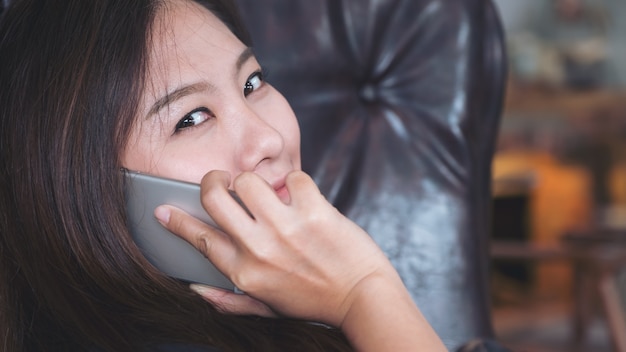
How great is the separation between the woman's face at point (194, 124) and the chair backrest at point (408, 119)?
1.07 feet

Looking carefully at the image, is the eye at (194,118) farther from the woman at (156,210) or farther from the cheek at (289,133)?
the cheek at (289,133)

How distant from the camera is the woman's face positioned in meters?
0.89

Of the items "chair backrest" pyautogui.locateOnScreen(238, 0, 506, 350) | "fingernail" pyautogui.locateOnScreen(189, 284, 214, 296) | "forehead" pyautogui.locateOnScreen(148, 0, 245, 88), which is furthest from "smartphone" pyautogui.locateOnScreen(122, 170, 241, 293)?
"chair backrest" pyautogui.locateOnScreen(238, 0, 506, 350)

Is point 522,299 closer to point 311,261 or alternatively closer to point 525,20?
point 525,20

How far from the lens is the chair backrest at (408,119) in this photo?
1238mm

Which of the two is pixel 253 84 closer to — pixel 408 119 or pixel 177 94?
pixel 177 94

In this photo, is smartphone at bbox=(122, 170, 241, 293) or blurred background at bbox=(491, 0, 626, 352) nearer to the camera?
smartphone at bbox=(122, 170, 241, 293)

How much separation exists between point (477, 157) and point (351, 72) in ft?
0.79

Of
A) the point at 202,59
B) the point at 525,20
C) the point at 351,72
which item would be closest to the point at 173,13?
the point at 202,59

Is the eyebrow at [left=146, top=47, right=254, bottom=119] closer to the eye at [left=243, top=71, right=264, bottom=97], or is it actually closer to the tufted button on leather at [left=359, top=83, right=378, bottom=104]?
the eye at [left=243, top=71, right=264, bottom=97]

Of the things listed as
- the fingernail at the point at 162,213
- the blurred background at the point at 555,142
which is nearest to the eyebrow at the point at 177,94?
the fingernail at the point at 162,213

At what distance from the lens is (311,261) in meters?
0.76

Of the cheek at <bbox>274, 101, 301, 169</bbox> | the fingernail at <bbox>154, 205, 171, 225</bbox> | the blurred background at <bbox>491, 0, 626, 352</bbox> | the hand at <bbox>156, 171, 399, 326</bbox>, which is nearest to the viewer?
the hand at <bbox>156, 171, 399, 326</bbox>

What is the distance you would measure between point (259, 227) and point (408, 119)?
59cm
